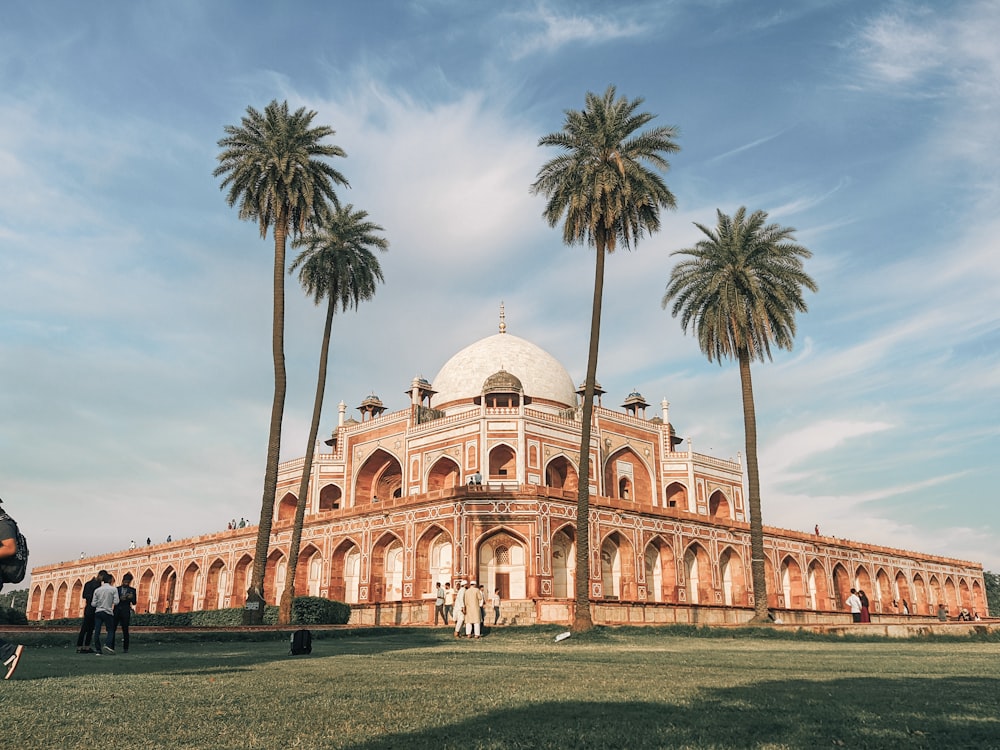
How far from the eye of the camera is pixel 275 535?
49.5 metres

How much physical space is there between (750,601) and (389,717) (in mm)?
45753

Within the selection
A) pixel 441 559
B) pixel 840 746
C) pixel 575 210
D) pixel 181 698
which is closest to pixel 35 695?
pixel 181 698

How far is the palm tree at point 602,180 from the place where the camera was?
28.7 metres

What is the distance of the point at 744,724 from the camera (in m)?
5.45

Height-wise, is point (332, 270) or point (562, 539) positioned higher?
point (332, 270)

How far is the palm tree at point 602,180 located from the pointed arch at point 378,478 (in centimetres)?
2818

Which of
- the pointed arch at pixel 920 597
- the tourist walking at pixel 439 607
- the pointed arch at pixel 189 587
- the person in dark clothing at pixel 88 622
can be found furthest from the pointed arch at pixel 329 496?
the pointed arch at pixel 920 597

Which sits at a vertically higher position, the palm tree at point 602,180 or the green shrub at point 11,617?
the palm tree at point 602,180

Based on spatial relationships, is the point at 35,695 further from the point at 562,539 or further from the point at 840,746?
the point at 562,539

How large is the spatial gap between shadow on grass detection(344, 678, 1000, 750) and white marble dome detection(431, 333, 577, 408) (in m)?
48.8

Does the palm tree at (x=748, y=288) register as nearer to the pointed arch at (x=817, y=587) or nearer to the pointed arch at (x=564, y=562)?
the pointed arch at (x=564, y=562)

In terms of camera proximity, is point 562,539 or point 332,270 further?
point 562,539

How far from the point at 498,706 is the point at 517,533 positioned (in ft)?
108

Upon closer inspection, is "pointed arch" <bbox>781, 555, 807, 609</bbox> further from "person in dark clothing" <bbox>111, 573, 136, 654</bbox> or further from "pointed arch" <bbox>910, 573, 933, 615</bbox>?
"person in dark clothing" <bbox>111, 573, 136, 654</bbox>
